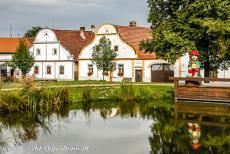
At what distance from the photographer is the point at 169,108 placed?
2367 cm

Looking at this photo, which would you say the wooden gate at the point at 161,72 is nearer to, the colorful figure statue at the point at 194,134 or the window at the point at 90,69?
the window at the point at 90,69

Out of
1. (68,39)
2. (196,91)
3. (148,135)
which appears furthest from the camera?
(68,39)

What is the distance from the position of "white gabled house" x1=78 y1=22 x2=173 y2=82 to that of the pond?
21.1 meters

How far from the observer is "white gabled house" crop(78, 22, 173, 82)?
44812 mm

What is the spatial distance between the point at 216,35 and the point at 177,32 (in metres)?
3.06

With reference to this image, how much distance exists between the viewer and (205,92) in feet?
91.5

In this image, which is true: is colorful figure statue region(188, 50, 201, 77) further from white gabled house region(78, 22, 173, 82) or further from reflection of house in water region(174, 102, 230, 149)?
white gabled house region(78, 22, 173, 82)

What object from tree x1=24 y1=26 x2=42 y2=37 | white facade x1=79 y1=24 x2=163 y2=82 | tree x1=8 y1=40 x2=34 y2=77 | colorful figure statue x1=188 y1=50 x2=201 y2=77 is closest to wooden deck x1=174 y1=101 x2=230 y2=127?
colorful figure statue x1=188 y1=50 x2=201 y2=77

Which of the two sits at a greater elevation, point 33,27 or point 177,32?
point 33,27

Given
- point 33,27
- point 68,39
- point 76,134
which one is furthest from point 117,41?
point 33,27

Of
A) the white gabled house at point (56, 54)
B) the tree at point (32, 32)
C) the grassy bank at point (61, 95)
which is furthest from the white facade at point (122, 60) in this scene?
the tree at point (32, 32)

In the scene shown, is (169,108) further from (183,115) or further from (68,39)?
(68,39)

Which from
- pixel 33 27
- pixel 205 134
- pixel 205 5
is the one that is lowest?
pixel 205 134

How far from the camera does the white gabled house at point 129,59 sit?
44.8 m
